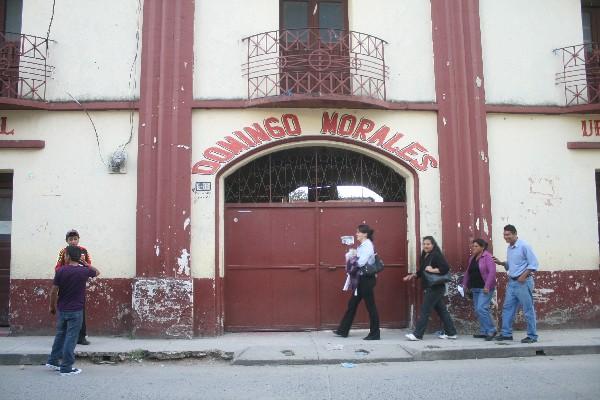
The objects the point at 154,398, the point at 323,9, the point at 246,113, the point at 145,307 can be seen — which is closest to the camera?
the point at 154,398

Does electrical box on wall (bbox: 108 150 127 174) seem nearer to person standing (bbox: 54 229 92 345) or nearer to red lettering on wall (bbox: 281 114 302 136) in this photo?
person standing (bbox: 54 229 92 345)

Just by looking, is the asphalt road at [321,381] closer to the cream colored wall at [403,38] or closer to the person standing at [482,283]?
the person standing at [482,283]

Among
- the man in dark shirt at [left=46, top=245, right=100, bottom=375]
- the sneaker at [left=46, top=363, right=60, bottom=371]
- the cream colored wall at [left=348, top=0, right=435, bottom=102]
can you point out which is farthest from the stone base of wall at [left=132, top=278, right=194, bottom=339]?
the cream colored wall at [left=348, top=0, right=435, bottom=102]

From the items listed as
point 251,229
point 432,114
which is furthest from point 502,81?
point 251,229

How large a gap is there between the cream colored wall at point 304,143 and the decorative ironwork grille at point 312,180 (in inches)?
14.2

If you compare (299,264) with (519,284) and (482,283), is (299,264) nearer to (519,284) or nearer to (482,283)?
(482,283)

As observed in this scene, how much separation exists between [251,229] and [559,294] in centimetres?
538

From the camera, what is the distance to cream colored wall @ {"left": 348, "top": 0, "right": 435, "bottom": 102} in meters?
9.52

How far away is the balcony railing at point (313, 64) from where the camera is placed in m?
9.11

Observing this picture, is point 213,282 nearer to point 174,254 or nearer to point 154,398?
point 174,254

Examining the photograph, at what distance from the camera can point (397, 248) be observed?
9.69m

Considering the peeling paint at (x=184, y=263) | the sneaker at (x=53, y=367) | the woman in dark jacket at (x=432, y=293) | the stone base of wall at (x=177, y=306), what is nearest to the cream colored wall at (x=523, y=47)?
the woman in dark jacket at (x=432, y=293)

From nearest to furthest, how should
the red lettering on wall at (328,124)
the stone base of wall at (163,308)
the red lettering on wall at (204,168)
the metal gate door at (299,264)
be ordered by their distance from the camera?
the stone base of wall at (163,308), the red lettering on wall at (204,168), the red lettering on wall at (328,124), the metal gate door at (299,264)

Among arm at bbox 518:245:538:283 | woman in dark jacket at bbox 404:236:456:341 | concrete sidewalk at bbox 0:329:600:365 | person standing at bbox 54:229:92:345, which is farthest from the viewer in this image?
woman in dark jacket at bbox 404:236:456:341
